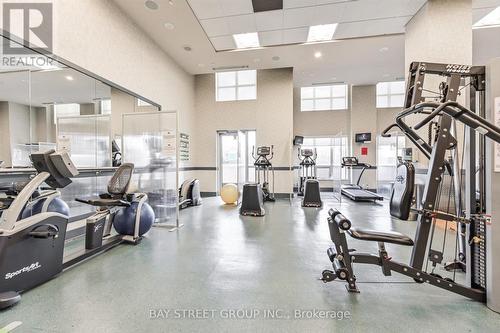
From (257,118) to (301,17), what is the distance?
3.70 meters

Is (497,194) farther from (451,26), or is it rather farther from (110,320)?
(451,26)

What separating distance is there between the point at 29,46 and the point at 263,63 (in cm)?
561

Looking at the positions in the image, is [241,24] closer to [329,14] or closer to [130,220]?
[329,14]

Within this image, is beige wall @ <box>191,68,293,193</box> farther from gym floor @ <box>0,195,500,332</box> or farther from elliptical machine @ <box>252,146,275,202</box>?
gym floor @ <box>0,195,500,332</box>

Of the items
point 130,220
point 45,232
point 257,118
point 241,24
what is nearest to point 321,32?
point 241,24

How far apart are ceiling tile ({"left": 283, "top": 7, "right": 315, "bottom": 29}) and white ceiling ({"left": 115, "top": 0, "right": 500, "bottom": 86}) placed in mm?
24

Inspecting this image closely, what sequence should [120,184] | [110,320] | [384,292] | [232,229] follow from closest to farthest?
[110,320], [384,292], [120,184], [232,229]

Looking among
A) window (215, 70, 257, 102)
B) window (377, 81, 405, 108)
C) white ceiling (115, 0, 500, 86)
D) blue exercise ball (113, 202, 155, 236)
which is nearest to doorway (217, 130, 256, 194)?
window (215, 70, 257, 102)

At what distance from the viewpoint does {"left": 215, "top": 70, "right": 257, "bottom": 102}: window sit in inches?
330

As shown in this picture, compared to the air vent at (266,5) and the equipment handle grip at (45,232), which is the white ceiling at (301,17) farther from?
the equipment handle grip at (45,232)

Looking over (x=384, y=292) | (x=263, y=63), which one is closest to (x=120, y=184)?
(x=384, y=292)

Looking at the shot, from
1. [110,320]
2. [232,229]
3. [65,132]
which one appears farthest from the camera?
[232,229]

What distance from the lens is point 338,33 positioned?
17.9 ft

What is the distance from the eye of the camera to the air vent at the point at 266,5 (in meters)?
4.39
